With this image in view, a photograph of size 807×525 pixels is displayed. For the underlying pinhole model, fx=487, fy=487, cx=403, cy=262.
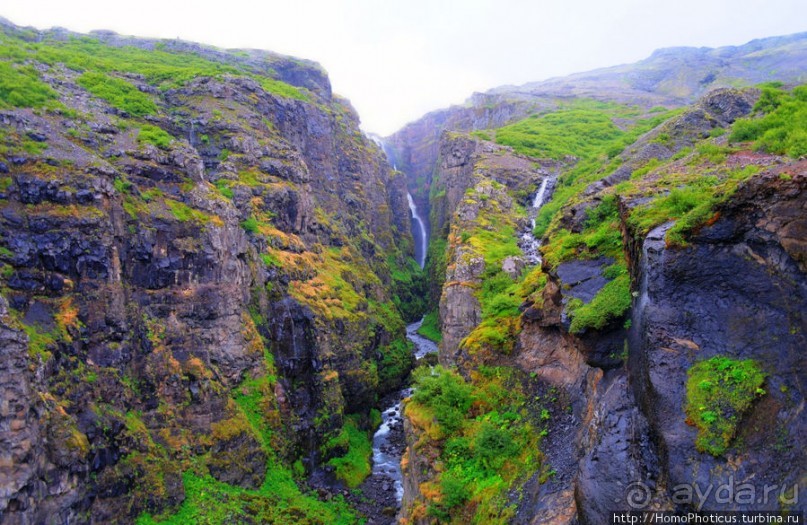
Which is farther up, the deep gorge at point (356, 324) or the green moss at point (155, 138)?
the green moss at point (155, 138)

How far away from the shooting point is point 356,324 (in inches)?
2146

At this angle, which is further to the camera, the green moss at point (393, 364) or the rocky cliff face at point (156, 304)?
the green moss at point (393, 364)

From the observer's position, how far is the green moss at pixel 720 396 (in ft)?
35.9

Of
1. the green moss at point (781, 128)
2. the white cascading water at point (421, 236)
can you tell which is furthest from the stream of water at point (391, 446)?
the white cascading water at point (421, 236)

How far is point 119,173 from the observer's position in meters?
37.2

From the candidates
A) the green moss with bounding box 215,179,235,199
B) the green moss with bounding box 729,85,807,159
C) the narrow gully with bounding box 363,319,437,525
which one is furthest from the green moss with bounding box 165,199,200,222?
the green moss with bounding box 729,85,807,159

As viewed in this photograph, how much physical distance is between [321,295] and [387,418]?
52.0 feet

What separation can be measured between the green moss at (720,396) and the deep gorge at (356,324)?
5cm

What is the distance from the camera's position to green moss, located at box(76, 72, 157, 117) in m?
49.3

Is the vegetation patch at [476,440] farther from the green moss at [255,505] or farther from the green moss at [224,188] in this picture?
the green moss at [224,188]

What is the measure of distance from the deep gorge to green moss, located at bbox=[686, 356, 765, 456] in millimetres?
50

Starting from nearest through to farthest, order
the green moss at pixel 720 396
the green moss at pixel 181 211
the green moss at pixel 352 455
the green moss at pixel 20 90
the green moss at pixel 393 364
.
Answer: the green moss at pixel 720 396
the green moss at pixel 181 211
the green moss at pixel 20 90
the green moss at pixel 352 455
the green moss at pixel 393 364

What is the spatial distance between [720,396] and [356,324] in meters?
45.1

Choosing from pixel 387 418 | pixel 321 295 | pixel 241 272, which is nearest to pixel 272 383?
pixel 241 272
